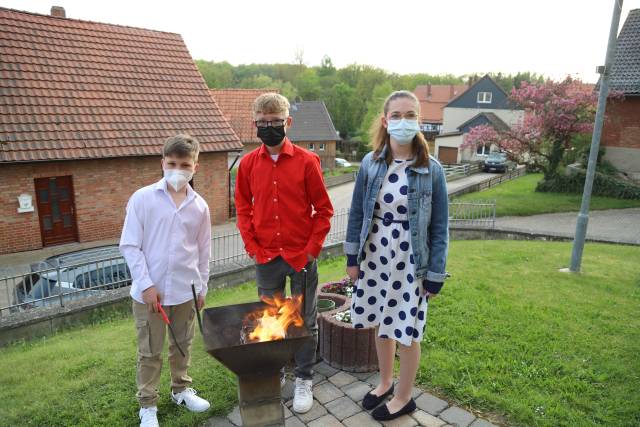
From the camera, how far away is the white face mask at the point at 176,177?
11.0 feet

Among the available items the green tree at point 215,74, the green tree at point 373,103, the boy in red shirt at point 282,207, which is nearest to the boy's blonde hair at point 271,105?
the boy in red shirt at point 282,207

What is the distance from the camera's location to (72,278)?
7352 millimetres

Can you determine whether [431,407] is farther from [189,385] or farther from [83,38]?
[83,38]

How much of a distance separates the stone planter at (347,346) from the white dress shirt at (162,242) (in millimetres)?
1469

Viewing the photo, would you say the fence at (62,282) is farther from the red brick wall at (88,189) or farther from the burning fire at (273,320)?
the red brick wall at (88,189)

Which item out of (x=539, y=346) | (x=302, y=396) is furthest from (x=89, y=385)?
(x=539, y=346)

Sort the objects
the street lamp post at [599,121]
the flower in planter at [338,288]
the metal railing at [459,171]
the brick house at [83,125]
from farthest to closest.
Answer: the metal railing at [459,171], the brick house at [83,125], the street lamp post at [599,121], the flower in planter at [338,288]

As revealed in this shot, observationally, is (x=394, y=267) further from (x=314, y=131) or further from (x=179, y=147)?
(x=314, y=131)

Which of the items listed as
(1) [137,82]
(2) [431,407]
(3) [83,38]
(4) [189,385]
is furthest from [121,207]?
(2) [431,407]

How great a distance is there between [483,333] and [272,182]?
3.00 metres

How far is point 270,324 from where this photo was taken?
10.4ft

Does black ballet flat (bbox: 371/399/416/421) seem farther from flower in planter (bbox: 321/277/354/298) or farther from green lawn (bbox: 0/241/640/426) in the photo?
flower in planter (bbox: 321/277/354/298)

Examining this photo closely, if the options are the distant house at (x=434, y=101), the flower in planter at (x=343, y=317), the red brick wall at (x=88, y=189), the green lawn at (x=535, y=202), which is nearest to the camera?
the flower in planter at (x=343, y=317)

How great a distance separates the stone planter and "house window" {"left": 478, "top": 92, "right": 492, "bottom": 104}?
147 feet
